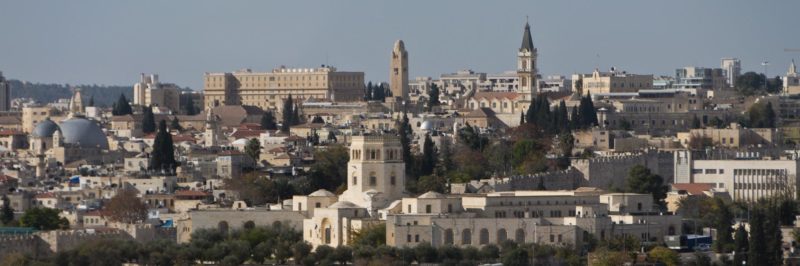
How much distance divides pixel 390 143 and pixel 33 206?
45.2ft

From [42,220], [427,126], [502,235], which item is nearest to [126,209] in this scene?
[42,220]

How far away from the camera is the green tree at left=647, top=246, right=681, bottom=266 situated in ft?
191

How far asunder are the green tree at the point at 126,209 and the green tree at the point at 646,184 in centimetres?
1232

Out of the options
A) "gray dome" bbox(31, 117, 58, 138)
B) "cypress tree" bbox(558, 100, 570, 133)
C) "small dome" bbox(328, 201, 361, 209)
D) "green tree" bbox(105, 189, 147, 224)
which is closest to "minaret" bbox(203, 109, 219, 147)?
"gray dome" bbox(31, 117, 58, 138)

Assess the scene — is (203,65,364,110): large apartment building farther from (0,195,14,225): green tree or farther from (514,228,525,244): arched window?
(514,228,525,244): arched window

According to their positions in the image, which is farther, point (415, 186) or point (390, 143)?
point (415, 186)

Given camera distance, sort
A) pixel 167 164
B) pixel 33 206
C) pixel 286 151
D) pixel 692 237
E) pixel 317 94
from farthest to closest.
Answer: pixel 317 94 → pixel 286 151 → pixel 167 164 → pixel 33 206 → pixel 692 237

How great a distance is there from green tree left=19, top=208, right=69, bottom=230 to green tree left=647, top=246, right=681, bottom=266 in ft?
52.5

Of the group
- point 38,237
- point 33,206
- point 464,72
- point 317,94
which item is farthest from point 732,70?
point 38,237

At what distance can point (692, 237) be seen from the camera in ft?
203

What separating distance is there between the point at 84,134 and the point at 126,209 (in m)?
26.7

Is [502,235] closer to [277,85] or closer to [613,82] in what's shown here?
[613,82]

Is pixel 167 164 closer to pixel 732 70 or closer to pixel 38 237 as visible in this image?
pixel 38 237

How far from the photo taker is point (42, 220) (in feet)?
222
